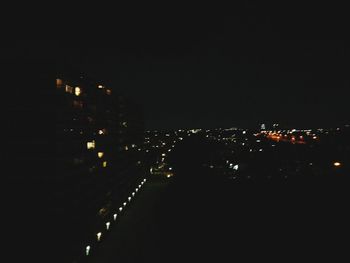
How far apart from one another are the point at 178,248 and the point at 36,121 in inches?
535

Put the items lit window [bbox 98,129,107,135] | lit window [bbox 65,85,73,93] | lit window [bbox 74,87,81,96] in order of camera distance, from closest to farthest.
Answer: lit window [bbox 65,85,73,93] → lit window [bbox 74,87,81,96] → lit window [bbox 98,129,107,135]

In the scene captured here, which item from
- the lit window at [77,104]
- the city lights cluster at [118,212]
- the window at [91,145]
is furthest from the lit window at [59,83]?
the city lights cluster at [118,212]

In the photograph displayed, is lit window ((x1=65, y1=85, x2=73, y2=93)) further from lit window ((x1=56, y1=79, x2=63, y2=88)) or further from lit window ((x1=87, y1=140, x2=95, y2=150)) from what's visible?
lit window ((x1=87, y1=140, x2=95, y2=150))

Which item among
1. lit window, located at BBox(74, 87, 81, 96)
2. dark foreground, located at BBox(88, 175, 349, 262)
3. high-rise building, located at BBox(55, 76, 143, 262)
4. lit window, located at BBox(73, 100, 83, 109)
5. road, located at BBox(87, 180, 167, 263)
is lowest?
road, located at BBox(87, 180, 167, 263)

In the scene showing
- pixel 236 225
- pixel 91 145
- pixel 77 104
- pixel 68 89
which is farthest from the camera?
pixel 91 145

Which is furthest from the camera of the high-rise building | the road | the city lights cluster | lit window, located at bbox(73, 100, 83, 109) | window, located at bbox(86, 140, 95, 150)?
window, located at bbox(86, 140, 95, 150)

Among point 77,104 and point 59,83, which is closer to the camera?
point 59,83

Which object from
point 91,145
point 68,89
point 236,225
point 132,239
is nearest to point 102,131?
point 91,145

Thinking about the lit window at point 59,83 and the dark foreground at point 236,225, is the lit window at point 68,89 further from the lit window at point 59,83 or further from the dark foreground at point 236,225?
the dark foreground at point 236,225

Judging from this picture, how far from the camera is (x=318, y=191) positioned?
39.8 meters

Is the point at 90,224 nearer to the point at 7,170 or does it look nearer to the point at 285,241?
the point at 7,170

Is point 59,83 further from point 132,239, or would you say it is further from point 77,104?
point 132,239

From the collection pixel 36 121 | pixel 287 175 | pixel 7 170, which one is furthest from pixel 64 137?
pixel 287 175

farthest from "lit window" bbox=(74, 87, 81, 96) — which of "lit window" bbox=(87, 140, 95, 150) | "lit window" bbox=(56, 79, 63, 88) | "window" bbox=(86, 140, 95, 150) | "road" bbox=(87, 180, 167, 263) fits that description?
"road" bbox=(87, 180, 167, 263)
